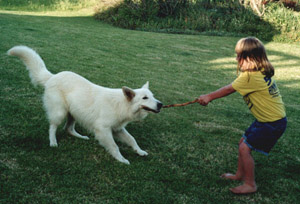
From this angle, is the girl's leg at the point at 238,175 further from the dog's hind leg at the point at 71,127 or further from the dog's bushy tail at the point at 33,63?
the dog's bushy tail at the point at 33,63

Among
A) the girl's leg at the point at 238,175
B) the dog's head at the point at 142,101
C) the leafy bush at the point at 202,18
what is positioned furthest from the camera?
the leafy bush at the point at 202,18

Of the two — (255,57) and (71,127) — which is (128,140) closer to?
(71,127)

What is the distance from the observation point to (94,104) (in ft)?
12.1

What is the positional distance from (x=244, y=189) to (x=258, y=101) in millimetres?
1025

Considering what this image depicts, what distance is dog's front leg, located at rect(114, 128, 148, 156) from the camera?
3.75 m

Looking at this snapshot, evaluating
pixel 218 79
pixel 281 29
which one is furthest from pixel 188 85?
pixel 281 29

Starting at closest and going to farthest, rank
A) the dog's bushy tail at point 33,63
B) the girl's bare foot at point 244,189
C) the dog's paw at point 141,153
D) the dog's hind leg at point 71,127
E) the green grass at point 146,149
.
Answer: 1. the green grass at point 146,149
2. the girl's bare foot at point 244,189
3. the dog's paw at point 141,153
4. the dog's bushy tail at point 33,63
5. the dog's hind leg at point 71,127

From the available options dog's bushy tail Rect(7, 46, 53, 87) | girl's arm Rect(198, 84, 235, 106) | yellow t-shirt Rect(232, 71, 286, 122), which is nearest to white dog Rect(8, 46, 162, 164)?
dog's bushy tail Rect(7, 46, 53, 87)


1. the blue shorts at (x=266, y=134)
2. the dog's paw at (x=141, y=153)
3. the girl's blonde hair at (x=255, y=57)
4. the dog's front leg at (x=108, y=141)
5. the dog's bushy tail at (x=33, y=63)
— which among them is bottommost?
the dog's paw at (x=141, y=153)

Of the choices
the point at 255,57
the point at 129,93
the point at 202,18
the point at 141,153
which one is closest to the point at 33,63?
the point at 129,93

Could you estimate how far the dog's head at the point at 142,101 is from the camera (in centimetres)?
349

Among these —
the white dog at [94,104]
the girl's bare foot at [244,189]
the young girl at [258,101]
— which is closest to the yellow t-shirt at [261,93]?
the young girl at [258,101]

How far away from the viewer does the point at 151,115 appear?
531 centimetres

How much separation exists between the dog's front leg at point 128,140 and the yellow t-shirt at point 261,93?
5.19 ft
